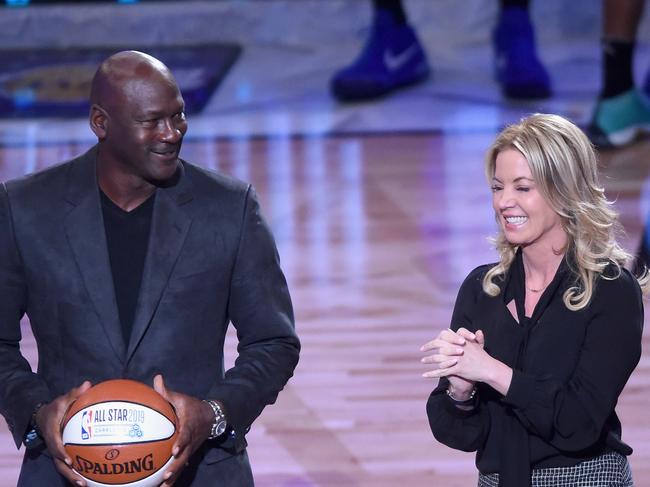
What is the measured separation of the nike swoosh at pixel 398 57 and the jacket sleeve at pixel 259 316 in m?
6.23

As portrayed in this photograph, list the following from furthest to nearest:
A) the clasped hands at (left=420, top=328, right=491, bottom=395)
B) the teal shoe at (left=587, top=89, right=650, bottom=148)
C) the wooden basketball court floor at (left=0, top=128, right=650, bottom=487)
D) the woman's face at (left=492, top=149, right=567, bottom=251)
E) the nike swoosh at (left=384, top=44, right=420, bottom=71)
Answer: the nike swoosh at (left=384, top=44, right=420, bottom=71), the teal shoe at (left=587, top=89, right=650, bottom=148), the wooden basketball court floor at (left=0, top=128, right=650, bottom=487), the woman's face at (left=492, top=149, right=567, bottom=251), the clasped hands at (left=420, top=328, right=491, bottom=395)

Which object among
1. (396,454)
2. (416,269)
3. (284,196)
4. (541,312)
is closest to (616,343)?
(541,312)

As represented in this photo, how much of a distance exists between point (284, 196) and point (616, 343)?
4.20 meters

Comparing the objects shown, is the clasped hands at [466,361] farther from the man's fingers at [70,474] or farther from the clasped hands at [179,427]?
the man's fingers at [70,474]

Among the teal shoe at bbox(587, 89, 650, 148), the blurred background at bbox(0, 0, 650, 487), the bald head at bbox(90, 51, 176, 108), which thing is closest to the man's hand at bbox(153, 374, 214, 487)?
the bald head at bbox(90, 51, 176, 108)

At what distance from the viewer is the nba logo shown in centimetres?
226

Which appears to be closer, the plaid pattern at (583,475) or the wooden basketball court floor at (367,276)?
the plaid pattern at (583,475)

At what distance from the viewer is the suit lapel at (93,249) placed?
8.11 ft

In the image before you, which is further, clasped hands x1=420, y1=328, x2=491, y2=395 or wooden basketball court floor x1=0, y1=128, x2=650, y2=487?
wooden basketball court floor x1=0, y1=128, x2=650, y2=487

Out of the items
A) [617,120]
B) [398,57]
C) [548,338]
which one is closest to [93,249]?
[548,338]

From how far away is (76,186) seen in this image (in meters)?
2.54

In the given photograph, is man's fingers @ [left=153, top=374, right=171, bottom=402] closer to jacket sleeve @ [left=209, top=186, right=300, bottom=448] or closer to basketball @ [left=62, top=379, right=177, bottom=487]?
basketball @ [left=62, top=379, right=177, bottom=487]

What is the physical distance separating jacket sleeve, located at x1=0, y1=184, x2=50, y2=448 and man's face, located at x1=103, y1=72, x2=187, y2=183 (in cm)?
27

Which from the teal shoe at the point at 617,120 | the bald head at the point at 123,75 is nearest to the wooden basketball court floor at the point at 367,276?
the teal shoe at the point at 617,120
